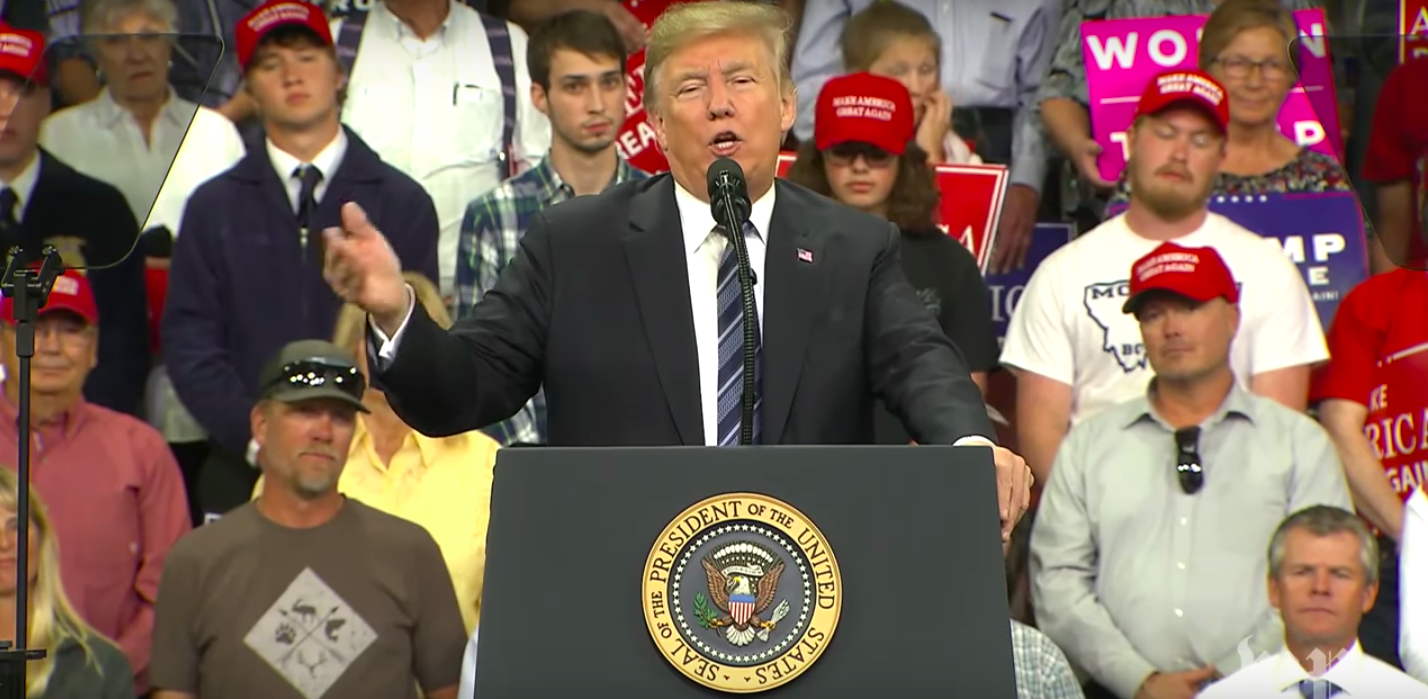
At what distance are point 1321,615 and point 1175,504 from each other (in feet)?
1.52

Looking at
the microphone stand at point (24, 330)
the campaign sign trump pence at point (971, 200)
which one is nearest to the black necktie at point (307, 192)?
the campaign sign trump pence at point (971, 200)

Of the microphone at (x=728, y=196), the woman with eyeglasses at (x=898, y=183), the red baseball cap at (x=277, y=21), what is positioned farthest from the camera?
the red baseball cap at (x=277, y=21)

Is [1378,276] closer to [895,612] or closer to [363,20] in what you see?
[363,20]

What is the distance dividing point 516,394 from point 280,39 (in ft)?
11.0

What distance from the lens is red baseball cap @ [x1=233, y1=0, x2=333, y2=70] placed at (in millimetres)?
6098

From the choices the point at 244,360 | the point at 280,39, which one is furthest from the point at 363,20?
the point at 244,360

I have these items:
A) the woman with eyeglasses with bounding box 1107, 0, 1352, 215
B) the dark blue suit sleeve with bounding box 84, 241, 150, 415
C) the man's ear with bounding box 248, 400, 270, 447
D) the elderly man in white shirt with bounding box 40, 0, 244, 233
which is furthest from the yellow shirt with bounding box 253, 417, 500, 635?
the woman with eyeglasses with bounding box 1107, 0, 1352, 215

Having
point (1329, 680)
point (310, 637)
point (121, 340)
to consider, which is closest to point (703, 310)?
point (310, 637)

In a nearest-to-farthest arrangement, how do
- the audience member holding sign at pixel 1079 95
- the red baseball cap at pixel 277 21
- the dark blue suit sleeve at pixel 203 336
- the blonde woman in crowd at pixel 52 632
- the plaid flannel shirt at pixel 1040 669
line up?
the plaid flannel shirt at pixel 1040 669 < the blonde woman in crowd at pixel 52 632 < the dark blue suit sleeve at pixel 203 336 < the red baseball cap at pixel 277 21 < the audience member holding sign at pixel 1079 95

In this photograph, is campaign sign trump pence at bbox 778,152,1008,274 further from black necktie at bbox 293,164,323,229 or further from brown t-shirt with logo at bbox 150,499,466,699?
brown t-shirt with logo at bbox 150,499,466,699

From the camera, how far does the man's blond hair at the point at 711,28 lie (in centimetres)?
326

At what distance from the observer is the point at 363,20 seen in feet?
21.2

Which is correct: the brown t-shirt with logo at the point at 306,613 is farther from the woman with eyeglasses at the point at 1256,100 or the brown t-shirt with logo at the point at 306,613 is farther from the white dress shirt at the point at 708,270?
the woman with eyeglasses at the point at 1256,100

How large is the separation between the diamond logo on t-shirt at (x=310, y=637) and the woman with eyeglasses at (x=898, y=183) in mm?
1858
